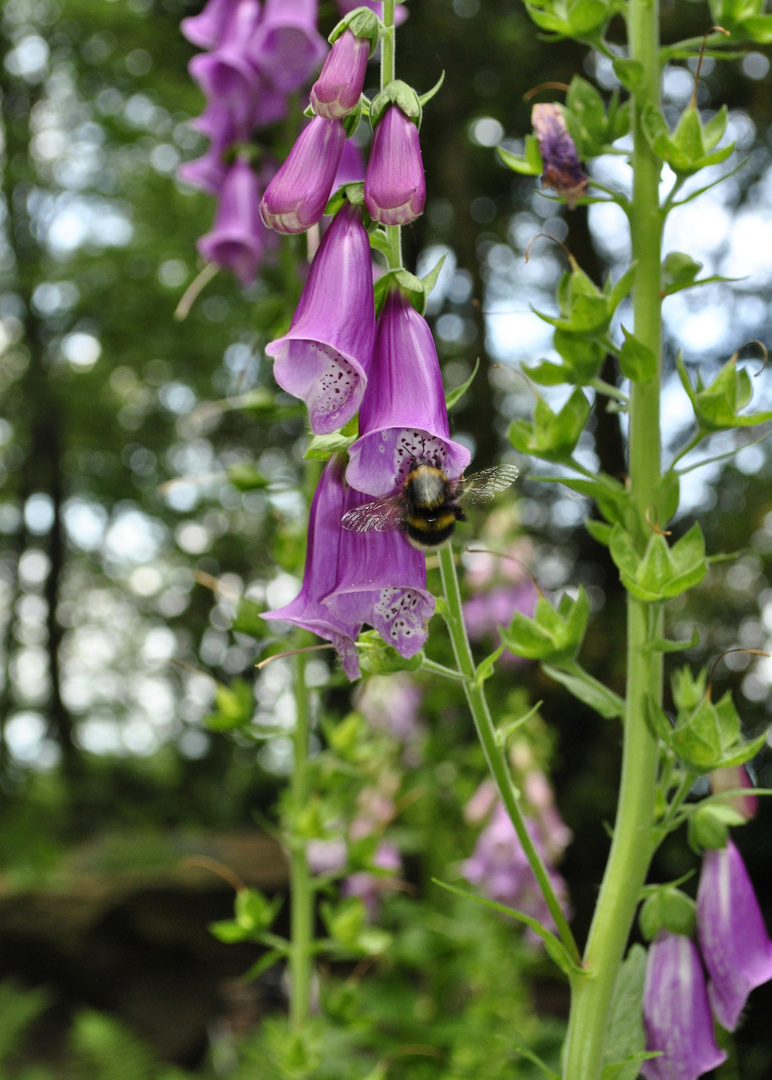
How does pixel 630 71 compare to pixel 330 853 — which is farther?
pixel 330 853

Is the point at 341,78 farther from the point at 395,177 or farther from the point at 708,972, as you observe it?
the point at 708,972

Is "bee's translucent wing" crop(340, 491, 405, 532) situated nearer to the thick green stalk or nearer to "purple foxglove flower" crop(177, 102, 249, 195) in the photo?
the thick green stalk

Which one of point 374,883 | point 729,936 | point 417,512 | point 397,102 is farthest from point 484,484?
point 374,883

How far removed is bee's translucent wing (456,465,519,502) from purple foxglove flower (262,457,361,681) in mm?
141

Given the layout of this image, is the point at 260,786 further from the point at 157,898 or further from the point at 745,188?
the point at 745,188

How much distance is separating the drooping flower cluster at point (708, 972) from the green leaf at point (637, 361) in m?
0.45

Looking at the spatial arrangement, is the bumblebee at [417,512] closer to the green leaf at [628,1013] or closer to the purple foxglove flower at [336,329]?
the purple foxglove flower at [336,329]

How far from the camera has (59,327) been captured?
9.57m

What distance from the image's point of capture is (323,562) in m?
0.77

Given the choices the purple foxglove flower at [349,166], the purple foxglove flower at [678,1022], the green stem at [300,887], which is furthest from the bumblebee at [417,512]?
the green stem at [300,887]

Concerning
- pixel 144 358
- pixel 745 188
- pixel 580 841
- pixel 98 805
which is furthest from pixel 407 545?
pixel 98 805

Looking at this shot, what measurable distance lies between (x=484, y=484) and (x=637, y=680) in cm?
23

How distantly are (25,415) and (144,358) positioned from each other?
6.16 ft

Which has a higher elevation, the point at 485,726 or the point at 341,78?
the point at 341,78
